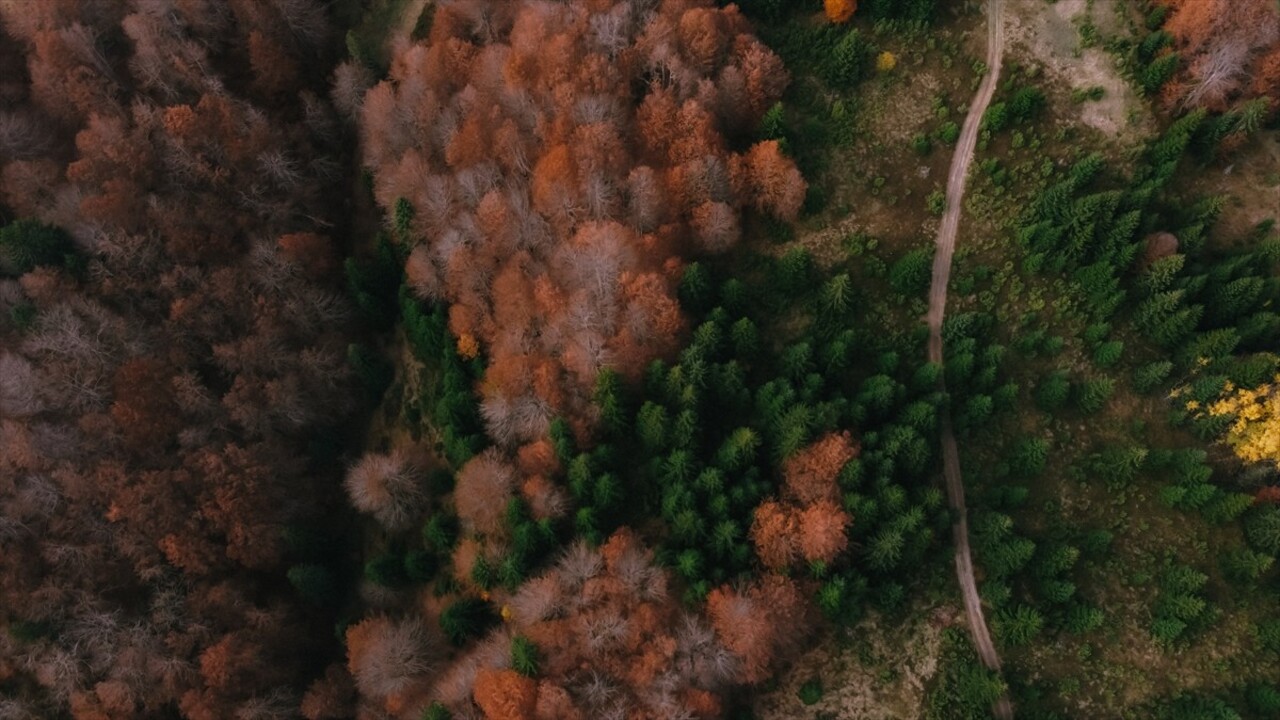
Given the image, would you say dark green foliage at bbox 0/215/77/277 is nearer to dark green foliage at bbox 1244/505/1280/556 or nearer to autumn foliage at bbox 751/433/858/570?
autumn foliage at bbox 751/433/858/570

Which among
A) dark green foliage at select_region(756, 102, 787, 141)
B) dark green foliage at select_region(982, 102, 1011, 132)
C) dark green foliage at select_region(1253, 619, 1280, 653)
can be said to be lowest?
dark green foliage at select_region(1253, 619, 1280, 653)

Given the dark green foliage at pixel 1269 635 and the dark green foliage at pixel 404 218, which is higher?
the dark green foliage at pixel 404 218

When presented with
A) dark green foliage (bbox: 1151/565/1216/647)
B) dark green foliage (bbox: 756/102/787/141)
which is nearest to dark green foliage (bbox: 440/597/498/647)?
dark green foliage (bbox: 756/102/787/141)

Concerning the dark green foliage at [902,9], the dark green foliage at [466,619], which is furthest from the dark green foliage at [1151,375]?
the dark green foliage at [466,619]

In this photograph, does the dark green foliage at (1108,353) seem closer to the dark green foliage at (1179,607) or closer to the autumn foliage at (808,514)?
the dark green foliage at (1179,607)

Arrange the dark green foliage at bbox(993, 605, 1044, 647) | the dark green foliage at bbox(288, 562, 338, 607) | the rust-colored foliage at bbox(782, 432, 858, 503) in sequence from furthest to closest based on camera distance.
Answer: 1. the dark green foliage at bbox(288, 562, 338, 607)
2. the rust-colored foliage at bbox(782, 432, 858, 503)
3. the dark green foliage at bbox(993, 605, 1044, 647)

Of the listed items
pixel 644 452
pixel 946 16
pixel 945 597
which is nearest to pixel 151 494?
pixel 644 452

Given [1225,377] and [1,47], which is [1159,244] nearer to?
[1225,377]
